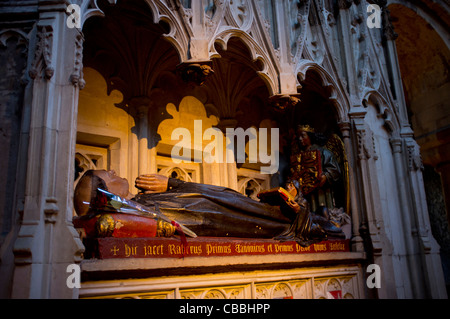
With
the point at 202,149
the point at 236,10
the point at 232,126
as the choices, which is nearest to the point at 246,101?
the point at 232,126

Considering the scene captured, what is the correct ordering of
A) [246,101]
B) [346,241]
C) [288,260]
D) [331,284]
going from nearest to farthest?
[288,260], [331,284], [346,241], [246,101]

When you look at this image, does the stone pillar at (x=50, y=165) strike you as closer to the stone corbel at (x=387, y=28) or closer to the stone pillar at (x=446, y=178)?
the stone corbel at (x=387, y=28)

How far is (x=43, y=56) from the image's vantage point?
345 cm

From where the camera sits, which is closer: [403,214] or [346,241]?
[346,241]

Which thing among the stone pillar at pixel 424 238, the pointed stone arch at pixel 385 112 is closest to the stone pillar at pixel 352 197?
the pointed stone arch at pixel 385 112

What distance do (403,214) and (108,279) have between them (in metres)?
4.94

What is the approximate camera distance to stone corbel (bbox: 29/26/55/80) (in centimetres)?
342

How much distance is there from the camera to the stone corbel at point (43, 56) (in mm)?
3418

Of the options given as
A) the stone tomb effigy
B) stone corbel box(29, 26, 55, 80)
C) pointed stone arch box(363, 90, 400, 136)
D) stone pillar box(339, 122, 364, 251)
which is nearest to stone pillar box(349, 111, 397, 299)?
stone pillar box(339, 122, 364, 251)

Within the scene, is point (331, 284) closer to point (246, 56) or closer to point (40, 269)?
point (246, 56)

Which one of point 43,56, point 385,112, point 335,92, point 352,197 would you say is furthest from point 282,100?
point 43,56
